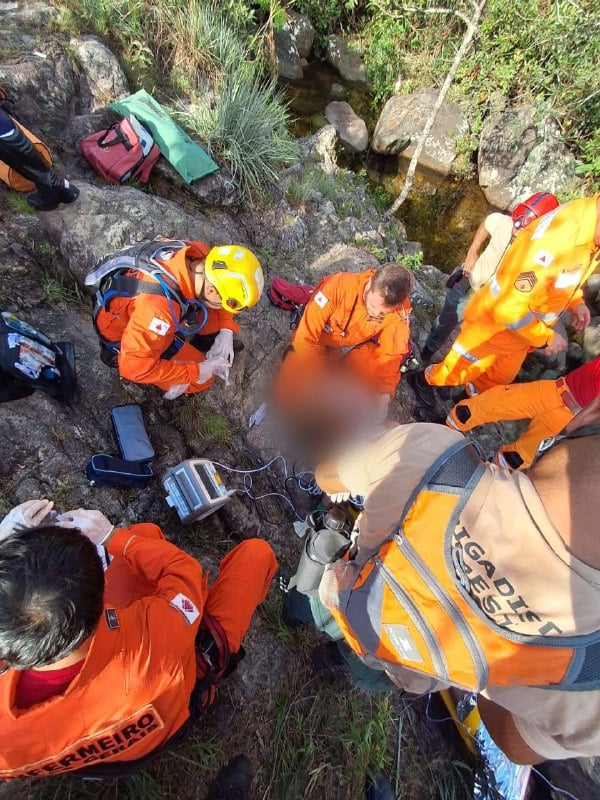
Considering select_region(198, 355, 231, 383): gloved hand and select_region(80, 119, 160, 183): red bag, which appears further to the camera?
select_region(80, 119, 160, 183): red bag

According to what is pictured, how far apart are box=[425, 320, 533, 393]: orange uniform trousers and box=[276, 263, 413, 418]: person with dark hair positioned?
73cm

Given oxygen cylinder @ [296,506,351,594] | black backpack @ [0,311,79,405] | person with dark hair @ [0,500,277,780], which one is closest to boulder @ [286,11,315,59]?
black backpack @ [0,311,79,405]

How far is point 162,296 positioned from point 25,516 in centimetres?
169

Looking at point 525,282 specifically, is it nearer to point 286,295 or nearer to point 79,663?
point 286,295

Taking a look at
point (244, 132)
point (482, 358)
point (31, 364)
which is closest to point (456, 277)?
point (482, 358)

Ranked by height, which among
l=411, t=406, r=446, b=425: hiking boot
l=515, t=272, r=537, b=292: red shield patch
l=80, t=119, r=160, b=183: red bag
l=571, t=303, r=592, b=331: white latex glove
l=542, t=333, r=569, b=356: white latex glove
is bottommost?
l=411, t=406, r=446, b=425: hiking boot

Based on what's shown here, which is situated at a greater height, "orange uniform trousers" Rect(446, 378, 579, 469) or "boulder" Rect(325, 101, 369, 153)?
"boulder" Rect(325, 101, 369, 153)

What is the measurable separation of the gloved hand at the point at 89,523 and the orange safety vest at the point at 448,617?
156 cm

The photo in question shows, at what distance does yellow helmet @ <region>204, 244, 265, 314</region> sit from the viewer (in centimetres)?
303

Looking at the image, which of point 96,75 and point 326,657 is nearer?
point 326,657

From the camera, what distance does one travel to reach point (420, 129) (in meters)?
8.65

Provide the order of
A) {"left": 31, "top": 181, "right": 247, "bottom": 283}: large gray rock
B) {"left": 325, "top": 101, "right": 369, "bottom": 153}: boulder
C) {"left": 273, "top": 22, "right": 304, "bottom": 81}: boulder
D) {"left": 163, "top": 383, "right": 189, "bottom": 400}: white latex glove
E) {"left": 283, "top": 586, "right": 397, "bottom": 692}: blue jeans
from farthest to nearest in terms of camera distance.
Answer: {"left": 325, "top": 101, "right": 369, "bottom": 153}: boulder → {"left": 273, "top": 22, "right": 304, "bottom": 81}: boulder → {"left": 31, "top": 181, "right": 247, "bottom": 283}: large gray rock → {"left": 163, "top": 383, "right": 189, "bottom": 400}: white latex glove → {"left": 283, "top": 586, "right": 397, "bottom": 692}: blue jeans

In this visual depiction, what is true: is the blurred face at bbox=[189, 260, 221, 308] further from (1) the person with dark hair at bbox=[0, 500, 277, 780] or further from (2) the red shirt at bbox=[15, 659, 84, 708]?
(2) the red shirt at bbox=[15, 659, 84, 708]

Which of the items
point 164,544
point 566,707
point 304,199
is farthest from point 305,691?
point 304,199
